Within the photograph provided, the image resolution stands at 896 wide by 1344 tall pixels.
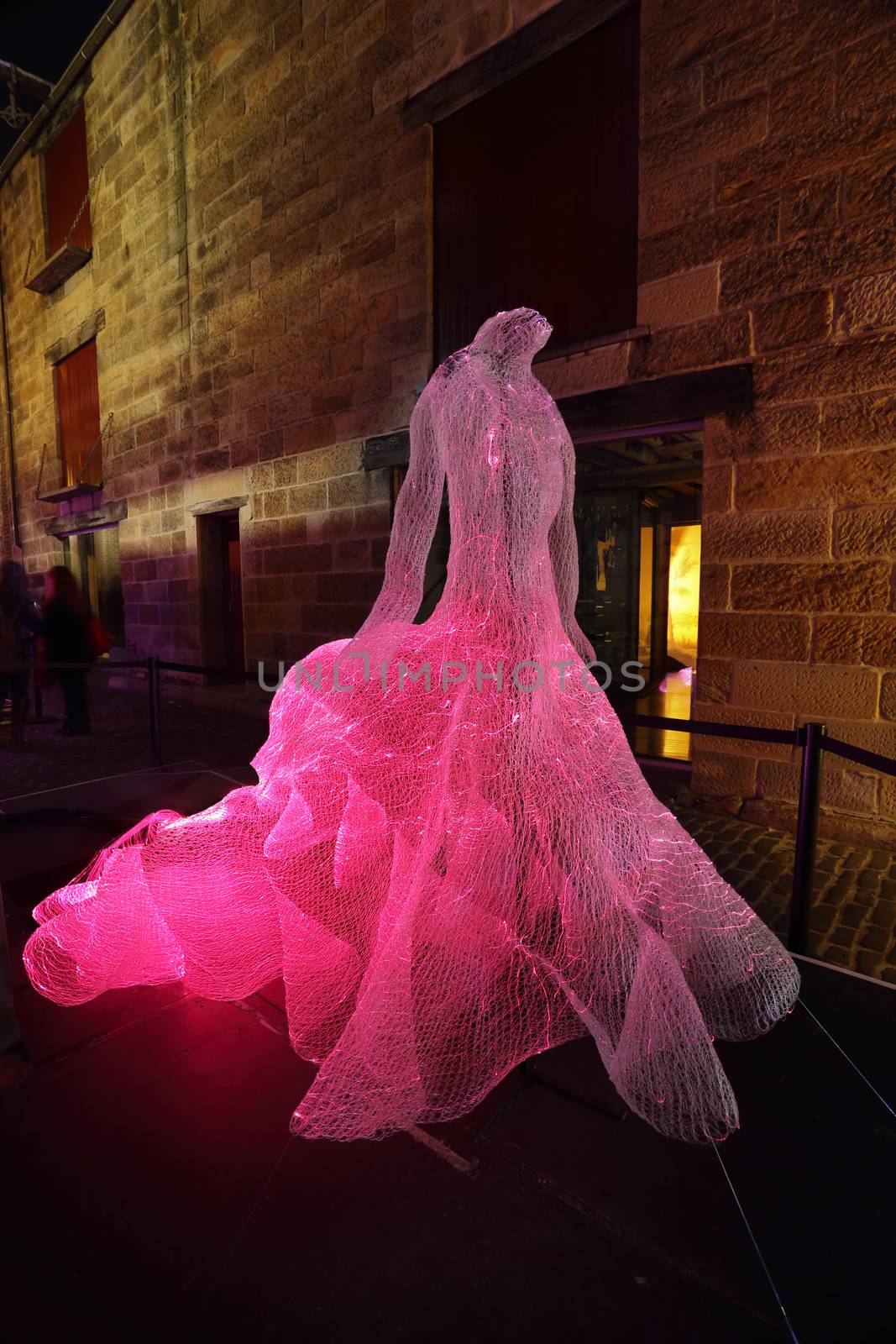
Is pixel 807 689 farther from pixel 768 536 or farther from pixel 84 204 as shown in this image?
pixel 84 204

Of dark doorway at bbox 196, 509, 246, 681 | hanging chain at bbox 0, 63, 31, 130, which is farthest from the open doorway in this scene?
hanging chain at bbox 0, 63, 31, 130

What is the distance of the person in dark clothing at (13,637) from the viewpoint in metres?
5.41

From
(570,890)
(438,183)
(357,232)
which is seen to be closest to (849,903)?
(570,890)

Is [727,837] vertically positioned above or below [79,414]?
below

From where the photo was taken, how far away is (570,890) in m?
1.68

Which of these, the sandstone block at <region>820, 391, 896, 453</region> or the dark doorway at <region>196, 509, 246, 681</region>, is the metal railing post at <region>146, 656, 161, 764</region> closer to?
the dark doorway at <region>196, 509, 246, 681</region>

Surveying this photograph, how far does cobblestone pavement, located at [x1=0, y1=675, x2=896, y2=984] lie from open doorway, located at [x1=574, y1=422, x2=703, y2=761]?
1159mm

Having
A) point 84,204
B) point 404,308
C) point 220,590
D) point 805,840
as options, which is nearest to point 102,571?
point 220,590

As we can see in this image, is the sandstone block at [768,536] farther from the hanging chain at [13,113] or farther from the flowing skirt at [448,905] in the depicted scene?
the hanging chain at [13,113]

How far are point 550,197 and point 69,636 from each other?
5263mm

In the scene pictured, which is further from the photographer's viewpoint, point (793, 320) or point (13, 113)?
point (13, 113)

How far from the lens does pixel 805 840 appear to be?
7.31ft

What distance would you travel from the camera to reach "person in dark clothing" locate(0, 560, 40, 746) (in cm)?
541

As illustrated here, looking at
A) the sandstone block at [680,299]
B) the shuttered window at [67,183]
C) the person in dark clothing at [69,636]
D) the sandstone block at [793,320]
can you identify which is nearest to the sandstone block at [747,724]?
the sandstone block at [793,320]
